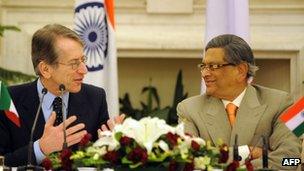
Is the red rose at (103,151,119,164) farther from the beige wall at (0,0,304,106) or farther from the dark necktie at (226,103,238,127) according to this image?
the beige wall at (0,0,304,106)

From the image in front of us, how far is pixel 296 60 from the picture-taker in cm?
709

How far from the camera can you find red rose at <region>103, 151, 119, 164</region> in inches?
96.1

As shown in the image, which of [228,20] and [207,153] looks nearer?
[207,153]

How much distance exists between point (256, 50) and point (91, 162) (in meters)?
4.75

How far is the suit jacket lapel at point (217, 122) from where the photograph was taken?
147 inches

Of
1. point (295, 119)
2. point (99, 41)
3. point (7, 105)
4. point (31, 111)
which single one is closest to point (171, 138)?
point (295, 119)

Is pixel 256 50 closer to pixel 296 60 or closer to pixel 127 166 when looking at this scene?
pixel 296 60

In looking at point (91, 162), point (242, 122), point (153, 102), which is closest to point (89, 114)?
point (242, 122)

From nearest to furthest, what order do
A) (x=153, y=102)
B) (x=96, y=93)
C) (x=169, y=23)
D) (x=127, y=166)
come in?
1. (x=127, y=166)
2. (x=96, y=93)
3. (x=169, y=23)
4. (x=153, y=102)

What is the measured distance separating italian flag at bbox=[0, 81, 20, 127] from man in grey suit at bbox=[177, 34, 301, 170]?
846mm

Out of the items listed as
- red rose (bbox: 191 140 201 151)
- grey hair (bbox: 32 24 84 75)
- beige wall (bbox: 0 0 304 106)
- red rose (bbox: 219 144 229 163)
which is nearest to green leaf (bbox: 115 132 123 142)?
red rose (bbox: 191 140 201 151)

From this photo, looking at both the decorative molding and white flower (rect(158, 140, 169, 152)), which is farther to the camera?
the decorative molding

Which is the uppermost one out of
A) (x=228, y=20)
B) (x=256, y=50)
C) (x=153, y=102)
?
(x=228, y=20)

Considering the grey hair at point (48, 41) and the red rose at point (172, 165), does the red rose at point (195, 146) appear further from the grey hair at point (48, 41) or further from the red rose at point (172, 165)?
the grey hair at point (48, 41)
